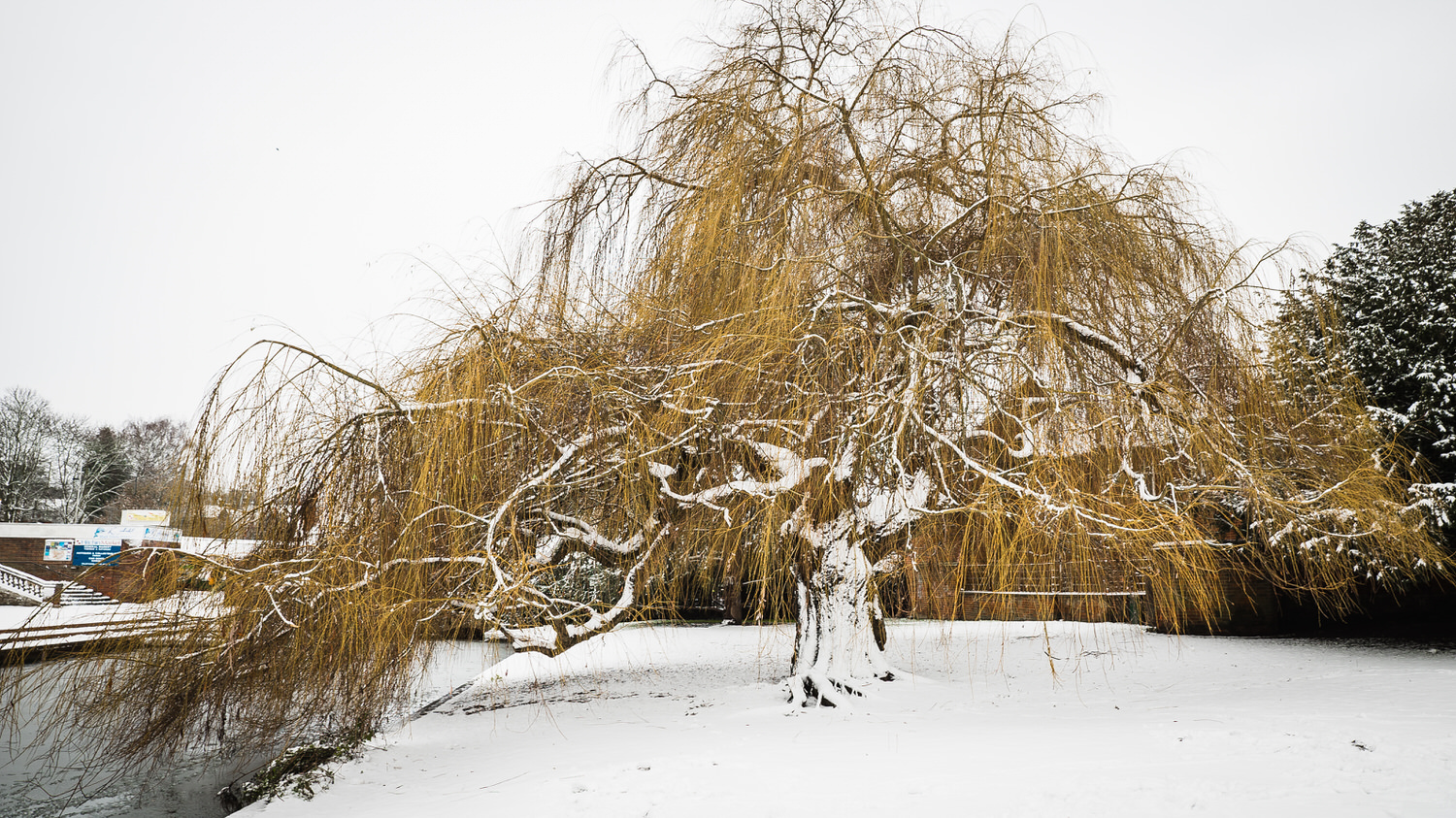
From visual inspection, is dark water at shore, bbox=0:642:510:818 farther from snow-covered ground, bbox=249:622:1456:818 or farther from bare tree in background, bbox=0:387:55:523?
bare tree in background, bbox=0:387:55:523

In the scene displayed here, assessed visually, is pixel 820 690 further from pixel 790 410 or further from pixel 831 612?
pixel 790 410

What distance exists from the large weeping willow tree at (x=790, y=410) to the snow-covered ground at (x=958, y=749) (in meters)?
0.77

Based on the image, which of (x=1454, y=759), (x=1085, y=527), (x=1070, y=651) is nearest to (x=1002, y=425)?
(x=1085, y=527)

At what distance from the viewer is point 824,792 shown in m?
4.53

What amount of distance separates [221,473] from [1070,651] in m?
9.34

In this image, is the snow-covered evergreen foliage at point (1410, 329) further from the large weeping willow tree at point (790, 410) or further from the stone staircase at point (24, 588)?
the stone staircase at point (24, 588)

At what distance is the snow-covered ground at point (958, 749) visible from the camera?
167 inches

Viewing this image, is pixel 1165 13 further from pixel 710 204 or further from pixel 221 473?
pixel 221 473

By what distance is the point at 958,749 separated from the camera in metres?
5.19

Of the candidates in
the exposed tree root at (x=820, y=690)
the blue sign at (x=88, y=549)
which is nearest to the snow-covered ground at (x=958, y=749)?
the exposed tree root at (x=820, y=690)

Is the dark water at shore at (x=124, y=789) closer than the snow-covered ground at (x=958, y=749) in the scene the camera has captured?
No

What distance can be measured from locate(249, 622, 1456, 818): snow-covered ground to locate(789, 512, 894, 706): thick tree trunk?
0.80ft

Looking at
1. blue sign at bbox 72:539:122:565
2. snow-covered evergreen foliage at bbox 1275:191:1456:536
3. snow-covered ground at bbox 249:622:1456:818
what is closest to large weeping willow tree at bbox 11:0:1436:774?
snow-covered ground at bbox 249:622:1456:818

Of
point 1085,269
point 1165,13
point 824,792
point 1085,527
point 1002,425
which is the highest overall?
point 1165,13
